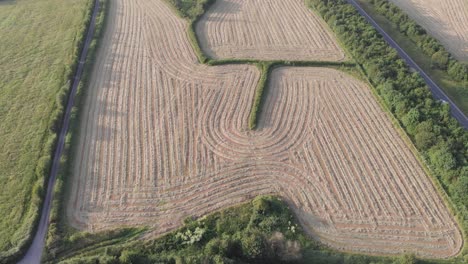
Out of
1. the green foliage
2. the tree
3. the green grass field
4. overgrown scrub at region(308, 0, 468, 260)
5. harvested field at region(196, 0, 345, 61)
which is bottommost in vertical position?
the green grass field

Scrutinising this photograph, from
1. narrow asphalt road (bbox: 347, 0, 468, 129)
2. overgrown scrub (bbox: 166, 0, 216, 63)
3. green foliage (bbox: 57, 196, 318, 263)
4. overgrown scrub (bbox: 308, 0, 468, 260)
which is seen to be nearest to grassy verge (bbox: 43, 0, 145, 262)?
green foliage (bbox: 57, 196, 318, 263)

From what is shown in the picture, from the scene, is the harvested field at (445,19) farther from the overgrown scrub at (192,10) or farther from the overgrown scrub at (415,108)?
the overgrown scrub at (192,10)

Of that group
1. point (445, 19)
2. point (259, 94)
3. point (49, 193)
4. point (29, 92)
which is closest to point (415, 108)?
point (259, 94)

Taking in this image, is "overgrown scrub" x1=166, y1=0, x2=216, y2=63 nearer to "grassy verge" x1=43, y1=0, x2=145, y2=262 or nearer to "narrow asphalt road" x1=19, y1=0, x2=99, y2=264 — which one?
"narrow asphalt road" x1=19, y1=0, x2=99, y2=264

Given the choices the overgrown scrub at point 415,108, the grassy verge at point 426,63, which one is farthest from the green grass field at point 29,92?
the grassy verge at point 426,63

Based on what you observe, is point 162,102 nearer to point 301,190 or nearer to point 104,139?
point 104,139
